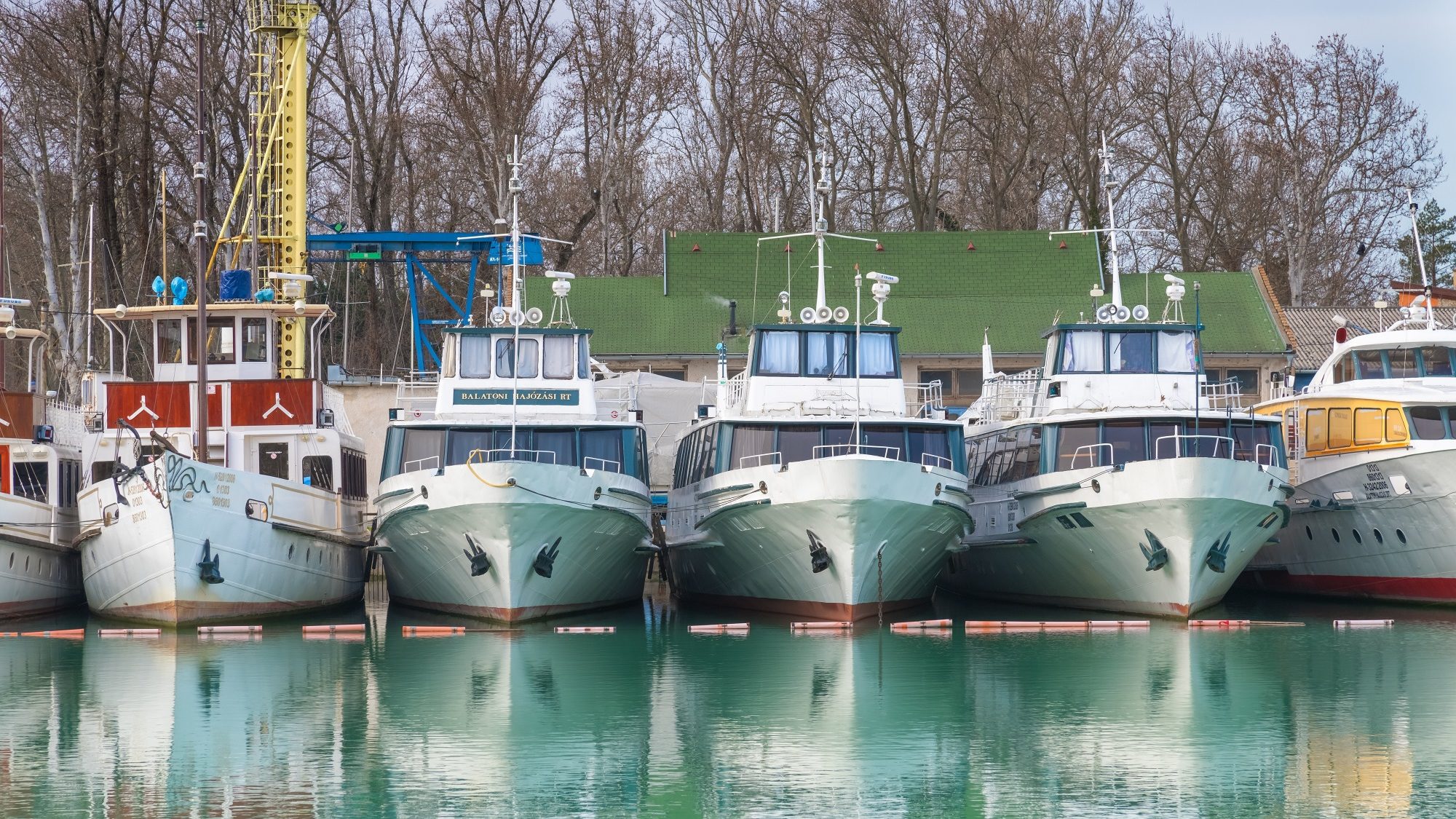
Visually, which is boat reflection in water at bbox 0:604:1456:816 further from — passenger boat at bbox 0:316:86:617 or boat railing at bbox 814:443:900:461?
boat railing at bbox 814:443:900:461

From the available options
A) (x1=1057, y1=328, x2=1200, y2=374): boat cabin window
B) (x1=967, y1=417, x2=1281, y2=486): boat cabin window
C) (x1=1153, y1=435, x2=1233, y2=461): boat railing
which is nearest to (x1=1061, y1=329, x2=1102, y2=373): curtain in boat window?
(x1=1057, y1=328, x2=1200, y2=374): boat cabin window

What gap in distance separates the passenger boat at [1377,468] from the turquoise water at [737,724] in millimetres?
2390

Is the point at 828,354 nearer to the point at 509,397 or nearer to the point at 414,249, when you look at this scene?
the point at 509,397

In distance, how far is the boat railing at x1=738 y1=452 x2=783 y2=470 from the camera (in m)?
29.1

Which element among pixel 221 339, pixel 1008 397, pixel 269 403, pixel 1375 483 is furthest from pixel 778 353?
pixel 1375 483

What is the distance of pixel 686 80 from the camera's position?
62.0 metres

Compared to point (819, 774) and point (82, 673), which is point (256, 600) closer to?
point (82, 673)

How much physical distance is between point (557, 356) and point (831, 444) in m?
5.47

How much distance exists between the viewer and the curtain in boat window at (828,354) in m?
31.1

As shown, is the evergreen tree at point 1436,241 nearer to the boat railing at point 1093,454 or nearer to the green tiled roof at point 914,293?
the green tiled roof at point 914,293

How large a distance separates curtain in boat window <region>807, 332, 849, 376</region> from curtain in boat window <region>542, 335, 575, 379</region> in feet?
14.3

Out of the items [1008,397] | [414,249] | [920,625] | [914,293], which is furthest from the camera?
[914,293]

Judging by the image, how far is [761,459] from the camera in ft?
96.6

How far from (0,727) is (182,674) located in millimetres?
3778
